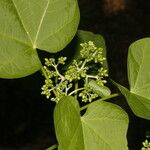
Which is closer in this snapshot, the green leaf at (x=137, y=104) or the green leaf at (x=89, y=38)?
the green leaf at (x=137, y=104)

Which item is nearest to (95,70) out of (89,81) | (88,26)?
(89,81)

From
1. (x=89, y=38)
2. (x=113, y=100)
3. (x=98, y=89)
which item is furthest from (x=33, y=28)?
(x=113, y=100)

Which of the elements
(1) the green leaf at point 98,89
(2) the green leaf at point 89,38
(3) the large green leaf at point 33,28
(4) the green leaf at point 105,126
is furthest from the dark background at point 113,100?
(4) the green leaf at point 105,126

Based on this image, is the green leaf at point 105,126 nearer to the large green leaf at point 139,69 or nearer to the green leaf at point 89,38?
the large green leaf at point 139,69

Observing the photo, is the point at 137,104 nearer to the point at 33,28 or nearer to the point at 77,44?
the point at 33,28

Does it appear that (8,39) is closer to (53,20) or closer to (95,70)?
(53,20)

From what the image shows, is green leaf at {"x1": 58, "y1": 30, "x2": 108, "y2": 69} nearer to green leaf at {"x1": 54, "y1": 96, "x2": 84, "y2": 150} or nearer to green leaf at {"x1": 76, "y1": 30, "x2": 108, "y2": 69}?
green leaf at {"x1": 76, "y1": 30, "x2": 108, "y2": 69}

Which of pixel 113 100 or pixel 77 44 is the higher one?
pixel 77 44
